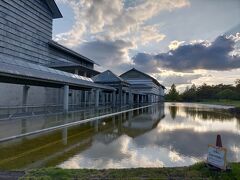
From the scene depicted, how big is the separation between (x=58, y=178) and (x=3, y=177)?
1.10 metres

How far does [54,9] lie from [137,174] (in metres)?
28.5

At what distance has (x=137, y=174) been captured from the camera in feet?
16.0

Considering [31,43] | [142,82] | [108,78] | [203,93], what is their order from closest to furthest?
[31,43] < [108,78] < [142,82] < [203,93]

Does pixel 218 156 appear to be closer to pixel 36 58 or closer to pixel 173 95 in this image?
pixel 36 58

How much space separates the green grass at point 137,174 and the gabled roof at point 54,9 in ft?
89.6

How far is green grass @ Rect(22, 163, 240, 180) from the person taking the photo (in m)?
4.61

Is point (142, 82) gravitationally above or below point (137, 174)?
above

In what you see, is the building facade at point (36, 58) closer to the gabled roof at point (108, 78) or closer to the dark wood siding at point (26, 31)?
the dark wood siding at point (26, 31)

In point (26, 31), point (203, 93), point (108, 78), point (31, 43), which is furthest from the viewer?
point (203, 93)

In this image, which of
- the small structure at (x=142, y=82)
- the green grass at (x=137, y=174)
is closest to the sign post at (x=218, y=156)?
the green grass at (x=137, y=174)

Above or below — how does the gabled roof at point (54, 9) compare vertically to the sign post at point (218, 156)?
above

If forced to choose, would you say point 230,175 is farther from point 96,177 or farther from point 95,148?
point 95,148

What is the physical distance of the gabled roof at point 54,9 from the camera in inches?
1112

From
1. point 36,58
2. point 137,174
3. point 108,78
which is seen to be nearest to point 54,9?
point 36,58
